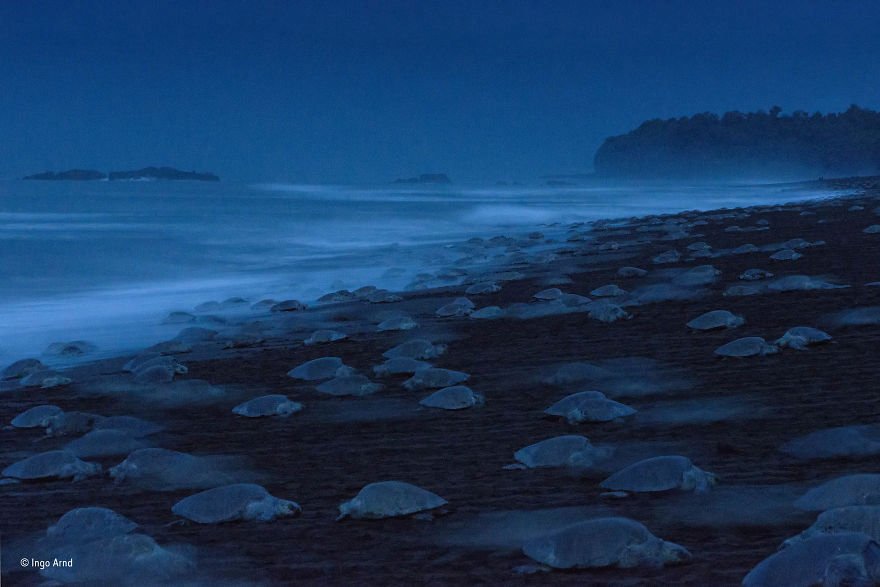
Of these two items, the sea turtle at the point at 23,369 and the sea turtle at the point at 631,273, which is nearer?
the sea turtle at the point at 23,369

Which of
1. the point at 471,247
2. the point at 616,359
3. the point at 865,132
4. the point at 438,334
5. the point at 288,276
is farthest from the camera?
the point at 865,132

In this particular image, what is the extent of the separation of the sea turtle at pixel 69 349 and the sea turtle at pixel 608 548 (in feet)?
29.4

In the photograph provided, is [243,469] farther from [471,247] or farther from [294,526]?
[471,247]

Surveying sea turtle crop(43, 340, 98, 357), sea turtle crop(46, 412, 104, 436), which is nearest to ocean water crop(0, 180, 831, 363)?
sea turtle crop(43, 340, 98, 357)

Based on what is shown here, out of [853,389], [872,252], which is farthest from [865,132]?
[853,389]

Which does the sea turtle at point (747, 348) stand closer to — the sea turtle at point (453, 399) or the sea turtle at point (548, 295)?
the sea turtle at point (453, 399)

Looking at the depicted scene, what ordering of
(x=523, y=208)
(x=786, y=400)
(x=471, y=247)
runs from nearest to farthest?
(x=786, y=400), (x=471, y=247), (x=523, y=208)

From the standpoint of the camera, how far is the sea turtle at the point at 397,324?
11602 mm

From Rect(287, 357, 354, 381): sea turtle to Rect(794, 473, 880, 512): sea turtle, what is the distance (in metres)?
4.78

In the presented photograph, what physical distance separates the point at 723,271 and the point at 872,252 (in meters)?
2.76

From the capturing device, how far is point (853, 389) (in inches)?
274

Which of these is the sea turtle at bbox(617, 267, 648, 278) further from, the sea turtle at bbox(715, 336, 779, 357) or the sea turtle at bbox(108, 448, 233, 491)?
the sea turtle at bbox(108, 448, 233, 491)

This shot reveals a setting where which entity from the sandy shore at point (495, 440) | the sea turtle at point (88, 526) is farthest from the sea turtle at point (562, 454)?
the sea turtle at point (88, 526)

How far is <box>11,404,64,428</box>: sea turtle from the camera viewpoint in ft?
24.5
